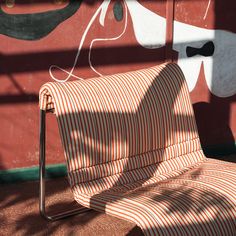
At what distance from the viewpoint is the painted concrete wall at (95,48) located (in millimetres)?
4773

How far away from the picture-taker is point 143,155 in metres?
3.91

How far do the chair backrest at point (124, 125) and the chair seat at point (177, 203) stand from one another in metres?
0.13

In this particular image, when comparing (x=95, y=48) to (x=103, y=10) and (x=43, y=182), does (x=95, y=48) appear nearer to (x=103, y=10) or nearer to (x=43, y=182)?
(x=103, y=10)

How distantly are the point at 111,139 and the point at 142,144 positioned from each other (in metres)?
0.28

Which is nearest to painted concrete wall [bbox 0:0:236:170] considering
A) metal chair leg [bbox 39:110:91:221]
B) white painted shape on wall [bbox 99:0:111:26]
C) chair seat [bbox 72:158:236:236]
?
white painted shape on wall [bbox 99:0:111:26]

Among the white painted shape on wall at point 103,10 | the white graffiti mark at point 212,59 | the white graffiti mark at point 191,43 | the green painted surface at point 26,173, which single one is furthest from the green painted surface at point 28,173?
the white graffiti mark at point 212,59

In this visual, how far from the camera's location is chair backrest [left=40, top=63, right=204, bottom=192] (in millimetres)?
3537

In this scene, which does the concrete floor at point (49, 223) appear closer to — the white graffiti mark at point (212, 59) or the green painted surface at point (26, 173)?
the green painted surface at point (26, 173)

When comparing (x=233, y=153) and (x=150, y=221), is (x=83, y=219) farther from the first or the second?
(x=233, y=153)

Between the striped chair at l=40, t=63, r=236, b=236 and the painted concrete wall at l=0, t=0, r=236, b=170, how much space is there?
1004 millimetres

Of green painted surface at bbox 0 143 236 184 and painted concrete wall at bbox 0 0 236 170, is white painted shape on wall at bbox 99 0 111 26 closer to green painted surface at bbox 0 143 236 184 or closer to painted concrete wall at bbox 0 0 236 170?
painted concrete wall at bbox 0 0 236 170

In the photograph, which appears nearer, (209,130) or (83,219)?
(83,219)

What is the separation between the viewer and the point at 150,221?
9.94 feet

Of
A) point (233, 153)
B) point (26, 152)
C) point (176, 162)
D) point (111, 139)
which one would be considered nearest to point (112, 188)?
point (111, 139)
